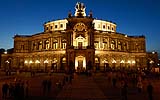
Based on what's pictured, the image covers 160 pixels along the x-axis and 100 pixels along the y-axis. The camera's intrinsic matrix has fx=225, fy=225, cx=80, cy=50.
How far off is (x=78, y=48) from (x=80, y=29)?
24.2 ft

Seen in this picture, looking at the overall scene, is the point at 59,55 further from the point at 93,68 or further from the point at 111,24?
the point at 111,24

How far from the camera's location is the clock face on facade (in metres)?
75.8

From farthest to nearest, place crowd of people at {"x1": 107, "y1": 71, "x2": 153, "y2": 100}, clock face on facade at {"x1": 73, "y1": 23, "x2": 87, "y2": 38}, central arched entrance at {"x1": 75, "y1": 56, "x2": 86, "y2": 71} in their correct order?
clock face on facade at {"x1": 73, "y1": 23, "x2": 87, "y2": 38} → central arched entrance at {"x1": 75, "y1": 56, "x2": 86, "y2": 71} → crowd of people at {"x1": 107, "y1": 71, "x2": 153, "y2": 100}

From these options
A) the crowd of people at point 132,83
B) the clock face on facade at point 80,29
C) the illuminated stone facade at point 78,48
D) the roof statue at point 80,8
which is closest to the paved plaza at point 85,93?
the crowd of people at point 132,83

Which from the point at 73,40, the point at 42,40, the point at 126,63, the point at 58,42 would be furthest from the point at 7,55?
the point at 126,63

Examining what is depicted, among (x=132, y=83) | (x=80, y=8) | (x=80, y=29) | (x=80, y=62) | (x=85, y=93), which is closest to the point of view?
(x=85, y=93)

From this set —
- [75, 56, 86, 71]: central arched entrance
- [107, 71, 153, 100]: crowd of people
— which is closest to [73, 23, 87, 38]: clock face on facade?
[75, 56, 86, 71]: central arched entrance

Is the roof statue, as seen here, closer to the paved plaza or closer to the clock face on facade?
the clock face on facade

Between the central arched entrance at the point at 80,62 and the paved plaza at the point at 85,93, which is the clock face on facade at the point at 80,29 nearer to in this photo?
the central arched entrance at the point at 80,62

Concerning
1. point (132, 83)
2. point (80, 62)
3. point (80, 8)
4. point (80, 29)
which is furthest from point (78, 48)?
point (132, 83)

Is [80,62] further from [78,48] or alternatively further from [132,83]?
[132,83]

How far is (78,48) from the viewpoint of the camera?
2864 inches

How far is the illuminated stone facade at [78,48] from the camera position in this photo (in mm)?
74000

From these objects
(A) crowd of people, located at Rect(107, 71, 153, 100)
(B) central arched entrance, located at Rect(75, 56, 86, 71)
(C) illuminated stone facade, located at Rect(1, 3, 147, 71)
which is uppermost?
(C) illuminated stone facade, located at Rect(1, 3, 147, 71)
